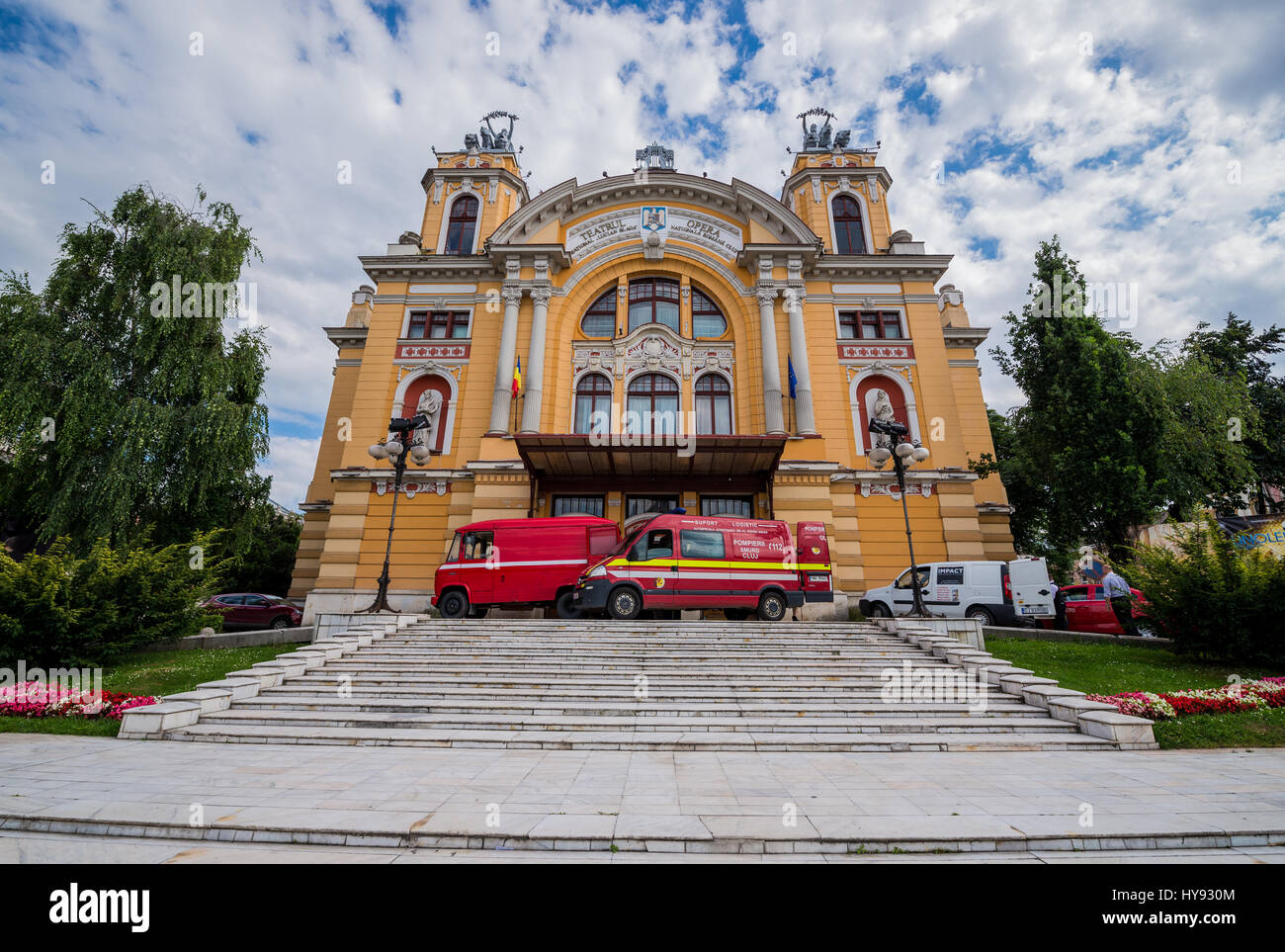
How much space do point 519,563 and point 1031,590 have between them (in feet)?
46.7

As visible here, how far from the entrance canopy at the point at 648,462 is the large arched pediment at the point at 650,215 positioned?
9605 millimetres

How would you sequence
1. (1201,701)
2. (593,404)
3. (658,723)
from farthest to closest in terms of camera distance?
(593,404), (1201,701), (658,723)

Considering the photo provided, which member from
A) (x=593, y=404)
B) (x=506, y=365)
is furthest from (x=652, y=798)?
(x=506, y=365)

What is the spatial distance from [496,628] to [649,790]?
8247 millimetres

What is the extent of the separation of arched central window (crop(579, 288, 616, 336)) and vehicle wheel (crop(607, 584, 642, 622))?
39.5 feet

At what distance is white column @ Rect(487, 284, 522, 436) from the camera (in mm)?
19422

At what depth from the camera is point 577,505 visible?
19266 millimetres

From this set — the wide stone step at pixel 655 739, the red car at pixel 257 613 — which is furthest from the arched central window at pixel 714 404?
the red car at pixel 257 613

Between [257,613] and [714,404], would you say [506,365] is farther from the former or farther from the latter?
[257,613]

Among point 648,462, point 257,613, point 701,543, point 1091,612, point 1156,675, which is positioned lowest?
point 1156,675

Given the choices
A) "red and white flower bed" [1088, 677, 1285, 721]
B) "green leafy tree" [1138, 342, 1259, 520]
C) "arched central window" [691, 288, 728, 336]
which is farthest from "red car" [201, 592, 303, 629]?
"green leafy tree" [1138, 342, 1259, 520]

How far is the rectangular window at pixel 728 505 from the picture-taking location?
750 inches

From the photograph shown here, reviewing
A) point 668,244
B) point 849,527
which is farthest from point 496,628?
point 668,244
